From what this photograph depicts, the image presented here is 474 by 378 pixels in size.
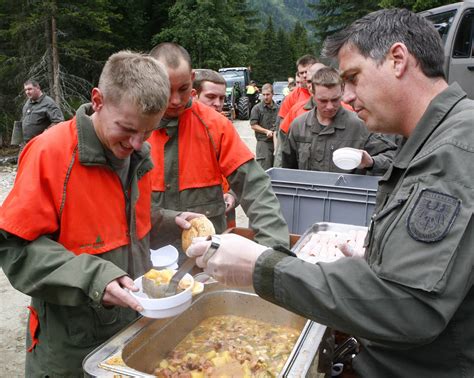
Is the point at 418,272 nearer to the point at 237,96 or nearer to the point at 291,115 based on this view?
the point at 291,115

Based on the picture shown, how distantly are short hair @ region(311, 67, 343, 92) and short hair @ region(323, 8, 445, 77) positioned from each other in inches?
92.1

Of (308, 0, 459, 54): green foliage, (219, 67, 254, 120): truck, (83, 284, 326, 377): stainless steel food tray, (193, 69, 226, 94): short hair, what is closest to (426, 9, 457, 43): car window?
(193, 69, 226, 94): short hair

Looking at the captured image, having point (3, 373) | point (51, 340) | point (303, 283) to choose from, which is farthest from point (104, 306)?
point (3, 373)

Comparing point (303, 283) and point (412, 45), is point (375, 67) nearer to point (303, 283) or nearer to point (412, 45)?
point (412, 45)

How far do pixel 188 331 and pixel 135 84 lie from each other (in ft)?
3.75

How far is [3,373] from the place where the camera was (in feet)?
11.1

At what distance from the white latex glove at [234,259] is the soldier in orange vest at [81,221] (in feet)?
1.10

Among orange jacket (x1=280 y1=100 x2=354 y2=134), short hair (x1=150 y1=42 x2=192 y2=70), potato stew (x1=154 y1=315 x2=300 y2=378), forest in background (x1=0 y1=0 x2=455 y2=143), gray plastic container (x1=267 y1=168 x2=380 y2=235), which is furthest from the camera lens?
forest in background (x1=0 y1=0 x2=455 y2=143)

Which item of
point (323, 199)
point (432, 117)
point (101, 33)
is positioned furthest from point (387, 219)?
point (101, 33)

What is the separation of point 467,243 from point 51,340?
1.52m

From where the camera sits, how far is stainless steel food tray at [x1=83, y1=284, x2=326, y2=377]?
58.2 inches

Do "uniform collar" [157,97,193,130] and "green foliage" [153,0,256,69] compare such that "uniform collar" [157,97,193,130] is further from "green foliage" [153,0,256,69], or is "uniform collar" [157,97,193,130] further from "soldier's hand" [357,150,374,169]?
"green foliage" [153,0,256,69]

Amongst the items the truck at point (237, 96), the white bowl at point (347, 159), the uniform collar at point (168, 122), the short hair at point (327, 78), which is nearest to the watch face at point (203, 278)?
the uniform collar at point (168, 122)

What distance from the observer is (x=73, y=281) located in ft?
5.17
